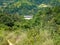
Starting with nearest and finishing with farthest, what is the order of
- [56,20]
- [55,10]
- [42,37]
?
[42,37] → [56,20] → [55,10]

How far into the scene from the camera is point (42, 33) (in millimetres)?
5957

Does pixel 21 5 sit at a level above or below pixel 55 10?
below

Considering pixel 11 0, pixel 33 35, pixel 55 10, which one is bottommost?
pixel 11 0

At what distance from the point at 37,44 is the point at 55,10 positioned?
31.4 ft

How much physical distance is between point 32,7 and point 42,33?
741 inches

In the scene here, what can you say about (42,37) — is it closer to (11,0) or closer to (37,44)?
(37,44)

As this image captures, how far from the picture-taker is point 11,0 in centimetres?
2889

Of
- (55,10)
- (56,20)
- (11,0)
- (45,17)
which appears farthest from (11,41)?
(11,0)

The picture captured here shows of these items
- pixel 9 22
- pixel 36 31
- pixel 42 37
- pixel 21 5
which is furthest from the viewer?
pixel 21 5

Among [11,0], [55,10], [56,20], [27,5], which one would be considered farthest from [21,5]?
[56,20]

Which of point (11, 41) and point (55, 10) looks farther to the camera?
point (55, 10)

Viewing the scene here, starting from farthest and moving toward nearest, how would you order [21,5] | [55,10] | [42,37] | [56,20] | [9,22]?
[21,5]
[55,10]
[9,22]
[56,20]
[42,37]

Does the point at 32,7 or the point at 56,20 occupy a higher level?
the point at 56,20

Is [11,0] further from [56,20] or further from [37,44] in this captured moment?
[37,44]
